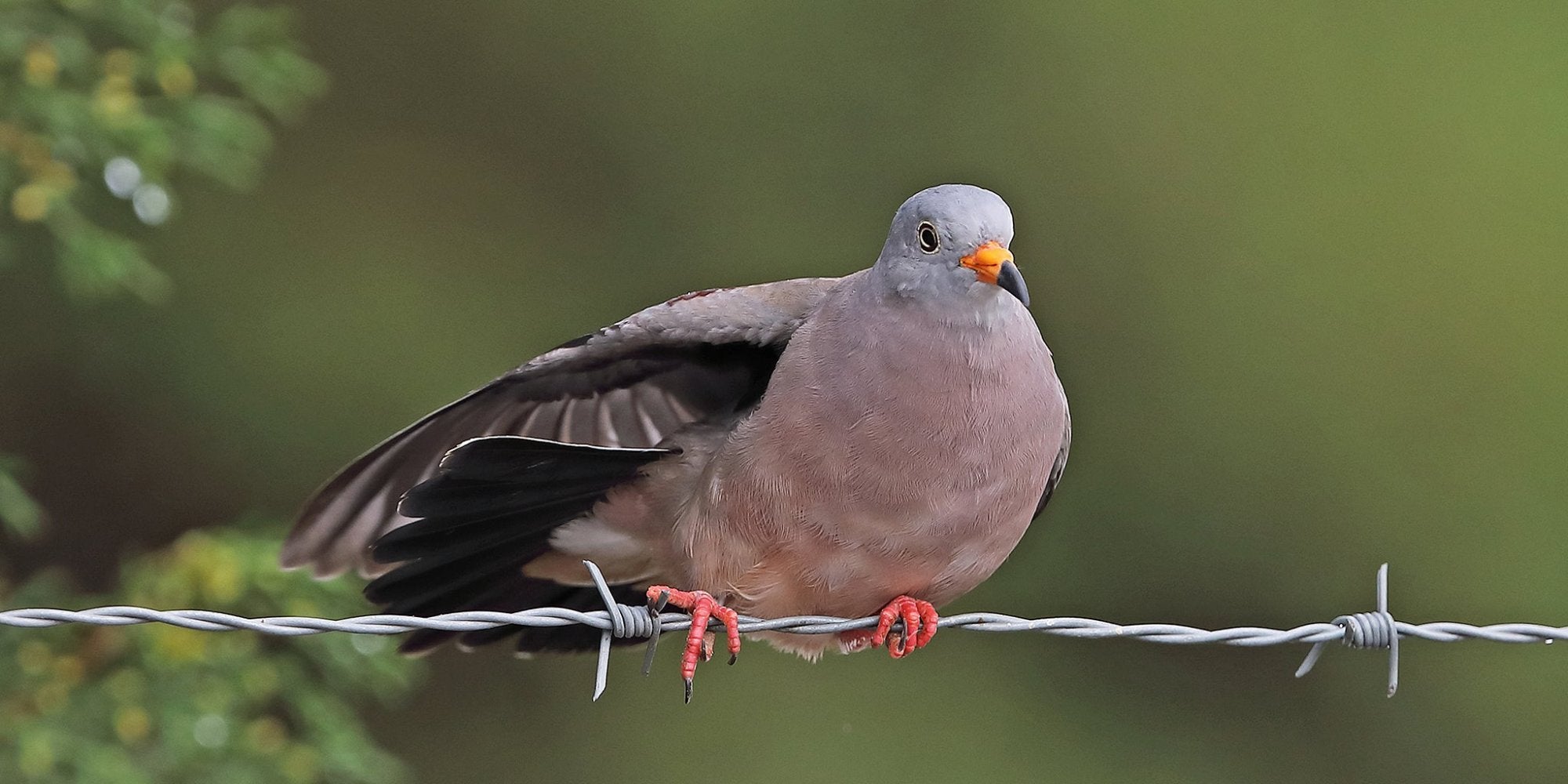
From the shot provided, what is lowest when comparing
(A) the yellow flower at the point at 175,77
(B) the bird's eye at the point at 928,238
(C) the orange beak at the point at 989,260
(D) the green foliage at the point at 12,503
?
(D) the green foliage at the point at 12,503

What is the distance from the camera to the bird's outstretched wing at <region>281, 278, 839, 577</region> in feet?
11.8

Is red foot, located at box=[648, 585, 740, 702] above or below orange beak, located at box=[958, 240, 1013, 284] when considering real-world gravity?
below

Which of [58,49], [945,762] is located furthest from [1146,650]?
[58,49]

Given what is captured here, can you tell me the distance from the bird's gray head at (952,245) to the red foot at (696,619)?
0.73m

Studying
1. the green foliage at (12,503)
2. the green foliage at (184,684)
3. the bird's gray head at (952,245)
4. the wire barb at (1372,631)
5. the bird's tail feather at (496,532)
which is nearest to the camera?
the wire barb at (1372,631)

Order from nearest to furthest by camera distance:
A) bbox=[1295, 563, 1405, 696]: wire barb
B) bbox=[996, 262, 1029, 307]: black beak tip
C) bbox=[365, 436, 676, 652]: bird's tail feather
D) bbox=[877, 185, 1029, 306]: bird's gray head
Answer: bbox=[1295, 563, 1405, 696]: wire barb < bbox=[996, 262, 1029, 307]: black beak tip < bbox=[877, 185, 1029, 306]: bird's gray head < bbox=[365, 436, 676, 652]: bird's tail feather

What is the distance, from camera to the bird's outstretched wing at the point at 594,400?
3.58 metres

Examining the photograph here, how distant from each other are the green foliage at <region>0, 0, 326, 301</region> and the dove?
106cm

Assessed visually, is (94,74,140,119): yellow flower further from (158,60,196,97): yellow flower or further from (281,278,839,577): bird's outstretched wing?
(281,278,839,577): bird's outstretched wing

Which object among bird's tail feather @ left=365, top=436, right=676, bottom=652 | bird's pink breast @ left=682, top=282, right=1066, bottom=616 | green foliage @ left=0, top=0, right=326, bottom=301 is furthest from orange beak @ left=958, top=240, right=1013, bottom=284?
green foliage @ left=0, top=0, right=326, bottom=301

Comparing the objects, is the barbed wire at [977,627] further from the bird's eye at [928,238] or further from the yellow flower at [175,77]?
the yellow flower at [175,77]

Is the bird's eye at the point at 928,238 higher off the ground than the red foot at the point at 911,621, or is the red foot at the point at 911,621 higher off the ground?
the bird's eye at the point at 928,238

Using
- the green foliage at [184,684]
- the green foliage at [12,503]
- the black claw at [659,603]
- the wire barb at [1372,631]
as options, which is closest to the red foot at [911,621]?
the black claw at [659,603]

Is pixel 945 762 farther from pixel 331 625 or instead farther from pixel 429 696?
pixel 331 625
